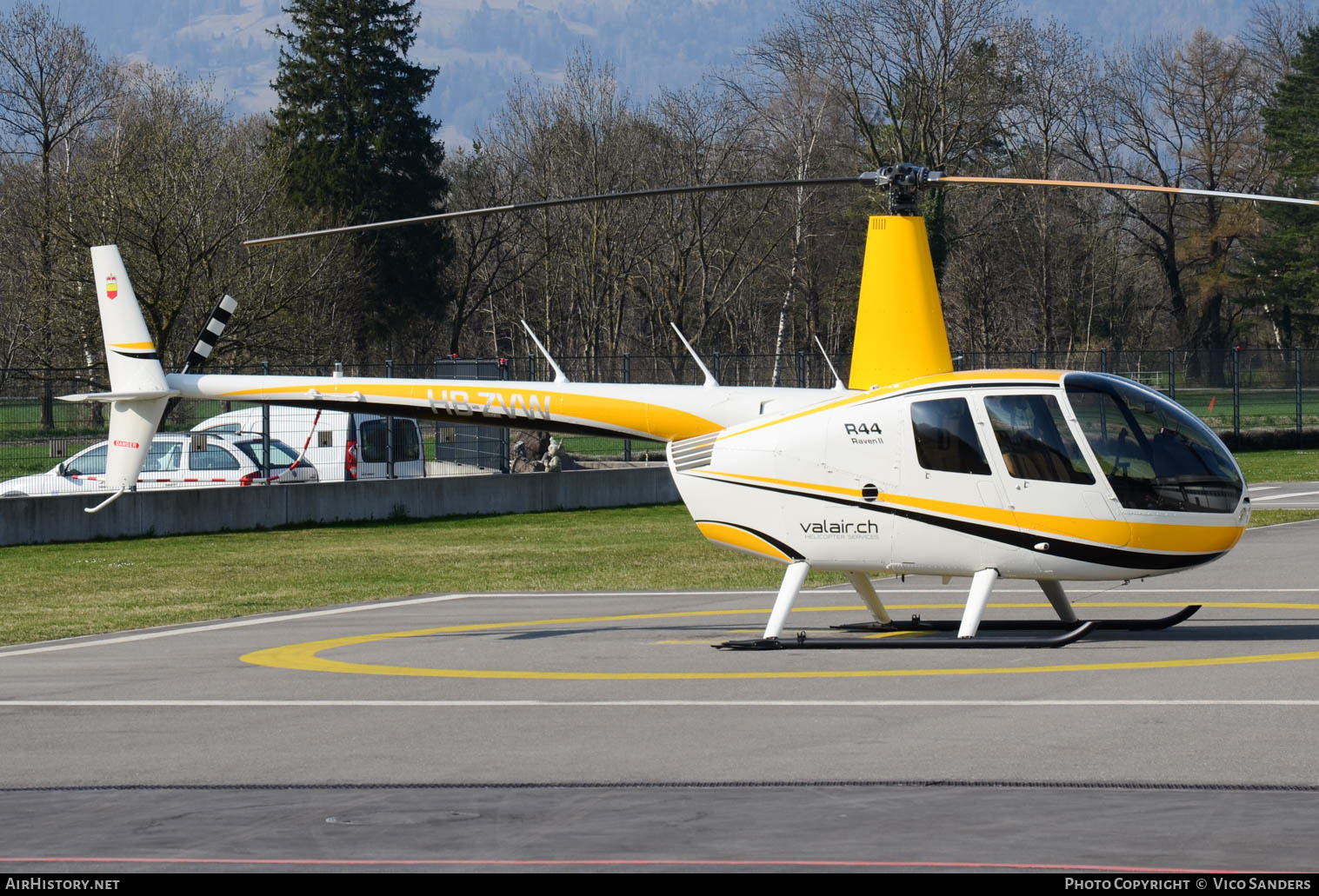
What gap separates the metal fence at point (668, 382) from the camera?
25.4 m

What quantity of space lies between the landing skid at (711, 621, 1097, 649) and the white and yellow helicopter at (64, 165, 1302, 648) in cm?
3

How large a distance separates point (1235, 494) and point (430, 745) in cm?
655

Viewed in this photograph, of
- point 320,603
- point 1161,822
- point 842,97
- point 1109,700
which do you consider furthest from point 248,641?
point 842,97

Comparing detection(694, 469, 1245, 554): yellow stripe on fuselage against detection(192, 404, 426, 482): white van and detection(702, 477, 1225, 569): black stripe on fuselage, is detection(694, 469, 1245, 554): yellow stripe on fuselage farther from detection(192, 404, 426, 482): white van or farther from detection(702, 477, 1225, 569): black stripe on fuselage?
detection(192, 404, 426, 482): white van

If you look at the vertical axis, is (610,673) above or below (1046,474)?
below

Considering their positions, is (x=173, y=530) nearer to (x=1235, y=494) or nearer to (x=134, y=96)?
(x=1235, y=494)

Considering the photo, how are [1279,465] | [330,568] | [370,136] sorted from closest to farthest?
[330,568]
[1279,465]
[370,136]

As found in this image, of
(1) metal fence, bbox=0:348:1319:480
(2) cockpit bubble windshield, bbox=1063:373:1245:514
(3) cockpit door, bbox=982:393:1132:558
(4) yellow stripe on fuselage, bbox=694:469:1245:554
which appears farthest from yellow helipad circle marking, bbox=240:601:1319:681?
(1) metal fence, bbox=0:348:1319:480

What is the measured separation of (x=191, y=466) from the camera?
87.4 ft

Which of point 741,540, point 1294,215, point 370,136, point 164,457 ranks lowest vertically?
point 164,457

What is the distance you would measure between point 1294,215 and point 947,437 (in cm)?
6559

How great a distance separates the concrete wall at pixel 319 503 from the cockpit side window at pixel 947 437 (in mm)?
16364

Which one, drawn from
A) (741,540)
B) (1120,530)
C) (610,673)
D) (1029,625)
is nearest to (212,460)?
(741,540)

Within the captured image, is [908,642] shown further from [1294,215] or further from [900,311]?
[1294,215]
